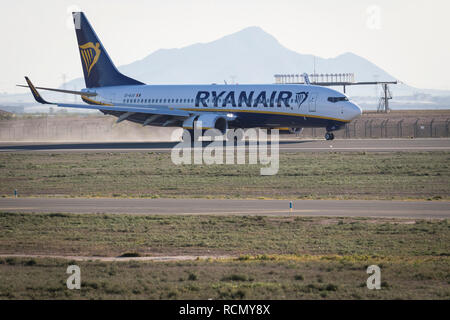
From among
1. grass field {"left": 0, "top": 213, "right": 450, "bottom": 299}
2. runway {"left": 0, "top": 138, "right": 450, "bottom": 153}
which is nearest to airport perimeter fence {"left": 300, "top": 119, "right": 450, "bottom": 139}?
runway {"left": 0, "top": 138, "right": 450, "bottom": 153}

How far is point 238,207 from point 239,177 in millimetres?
12240

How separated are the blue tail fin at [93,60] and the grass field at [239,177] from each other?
61.3ft

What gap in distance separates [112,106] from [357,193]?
128 ft

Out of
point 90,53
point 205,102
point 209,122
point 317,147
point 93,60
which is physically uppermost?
point 90,53

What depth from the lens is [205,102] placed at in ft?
205

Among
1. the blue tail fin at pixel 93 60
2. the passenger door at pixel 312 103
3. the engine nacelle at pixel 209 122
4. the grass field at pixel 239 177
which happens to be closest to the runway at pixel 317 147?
the engine nacelle at pixel 209 122

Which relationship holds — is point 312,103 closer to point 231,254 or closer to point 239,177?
point 239,177

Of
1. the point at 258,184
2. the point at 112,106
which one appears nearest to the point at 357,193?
the point at 258,184

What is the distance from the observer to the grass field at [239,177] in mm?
33344

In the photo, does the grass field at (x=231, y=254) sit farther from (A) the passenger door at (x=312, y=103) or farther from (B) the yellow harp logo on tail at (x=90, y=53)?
(B) the yellow harp logo on tail at (x=90, y=53)

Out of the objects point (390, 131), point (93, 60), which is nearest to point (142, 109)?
point (93, 60)

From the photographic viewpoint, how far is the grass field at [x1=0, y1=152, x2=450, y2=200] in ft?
109

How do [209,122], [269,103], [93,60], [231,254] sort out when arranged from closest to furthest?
[231,254], [269,103], [209,122], [93,60]
